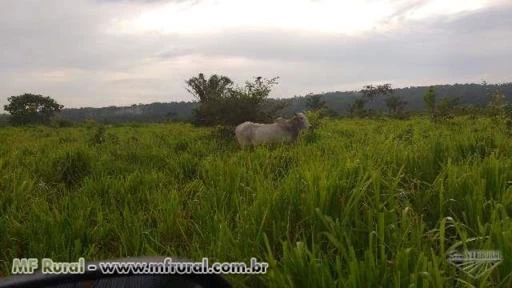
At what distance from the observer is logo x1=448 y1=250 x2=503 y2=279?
5.76ft

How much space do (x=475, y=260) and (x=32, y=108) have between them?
5874 centimetres

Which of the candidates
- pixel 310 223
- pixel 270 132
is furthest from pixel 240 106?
pixel 310 223

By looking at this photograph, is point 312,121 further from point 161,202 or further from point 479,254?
point 479,254

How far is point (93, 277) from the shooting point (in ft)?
3.07

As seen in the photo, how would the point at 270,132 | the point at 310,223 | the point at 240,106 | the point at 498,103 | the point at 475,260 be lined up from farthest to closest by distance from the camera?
the point at 240,106 → the point at 498,103 → the point at 270,132 → the point at 310,223 → the point at 475,260

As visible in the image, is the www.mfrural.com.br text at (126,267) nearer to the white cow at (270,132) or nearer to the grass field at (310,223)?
Answer: the grass field at (310,223)

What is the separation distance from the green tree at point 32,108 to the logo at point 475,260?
55447mm

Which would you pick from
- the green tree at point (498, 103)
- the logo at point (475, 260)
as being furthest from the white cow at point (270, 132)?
the logo at point (475, 260)

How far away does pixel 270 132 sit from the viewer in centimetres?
994

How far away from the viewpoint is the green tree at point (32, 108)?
51.8 meters

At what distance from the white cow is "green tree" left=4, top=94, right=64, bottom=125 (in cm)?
4799

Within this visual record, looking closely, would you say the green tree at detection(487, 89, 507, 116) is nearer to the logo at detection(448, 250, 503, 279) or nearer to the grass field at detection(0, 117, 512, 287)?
the grass field at detection(0, 117, 512, 287)

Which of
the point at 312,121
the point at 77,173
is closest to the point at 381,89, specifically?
the point at 312,121

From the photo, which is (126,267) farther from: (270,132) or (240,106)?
(240,106)
